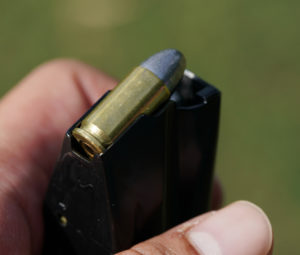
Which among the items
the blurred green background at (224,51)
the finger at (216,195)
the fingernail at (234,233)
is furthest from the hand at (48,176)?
the blurred green background at (224,51)

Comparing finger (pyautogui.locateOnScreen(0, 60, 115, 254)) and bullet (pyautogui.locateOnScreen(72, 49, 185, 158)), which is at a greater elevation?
bullet (pyautogui.locateOnScreen(72, 49, 185, 158))

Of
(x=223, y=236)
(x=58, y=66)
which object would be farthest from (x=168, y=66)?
(x=58, y=66)

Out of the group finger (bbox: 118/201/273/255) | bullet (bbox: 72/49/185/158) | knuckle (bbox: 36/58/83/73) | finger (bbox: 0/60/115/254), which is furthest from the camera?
knuckle (bbox: 36/58/83/73)

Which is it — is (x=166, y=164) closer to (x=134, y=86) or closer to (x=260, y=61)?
(x=134, y=86)

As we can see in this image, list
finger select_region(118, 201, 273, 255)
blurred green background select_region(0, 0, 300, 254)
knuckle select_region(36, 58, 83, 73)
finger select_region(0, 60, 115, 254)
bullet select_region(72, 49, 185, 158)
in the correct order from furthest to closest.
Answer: blurred green background select_region(0, 0, 300, 254)
knuckle select_region(36, 58, 83, 73)
finger select_region(0, 60, 115, 254)
finger select_region(118, 201, 273, 255)
bullet select_region(72, 49, 185, 158)

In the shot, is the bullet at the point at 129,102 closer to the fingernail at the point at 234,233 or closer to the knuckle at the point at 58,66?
the fingernail at the point at 234,233

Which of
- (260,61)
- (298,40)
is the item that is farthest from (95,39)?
(298,40)

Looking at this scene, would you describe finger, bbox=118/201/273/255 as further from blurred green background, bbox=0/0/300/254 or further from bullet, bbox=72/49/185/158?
blurred green background, bbox=0/0/300/254

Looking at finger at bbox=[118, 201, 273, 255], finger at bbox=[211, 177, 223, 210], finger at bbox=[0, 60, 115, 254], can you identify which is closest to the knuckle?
finger at bbox=[0, 60, 115, 254]
